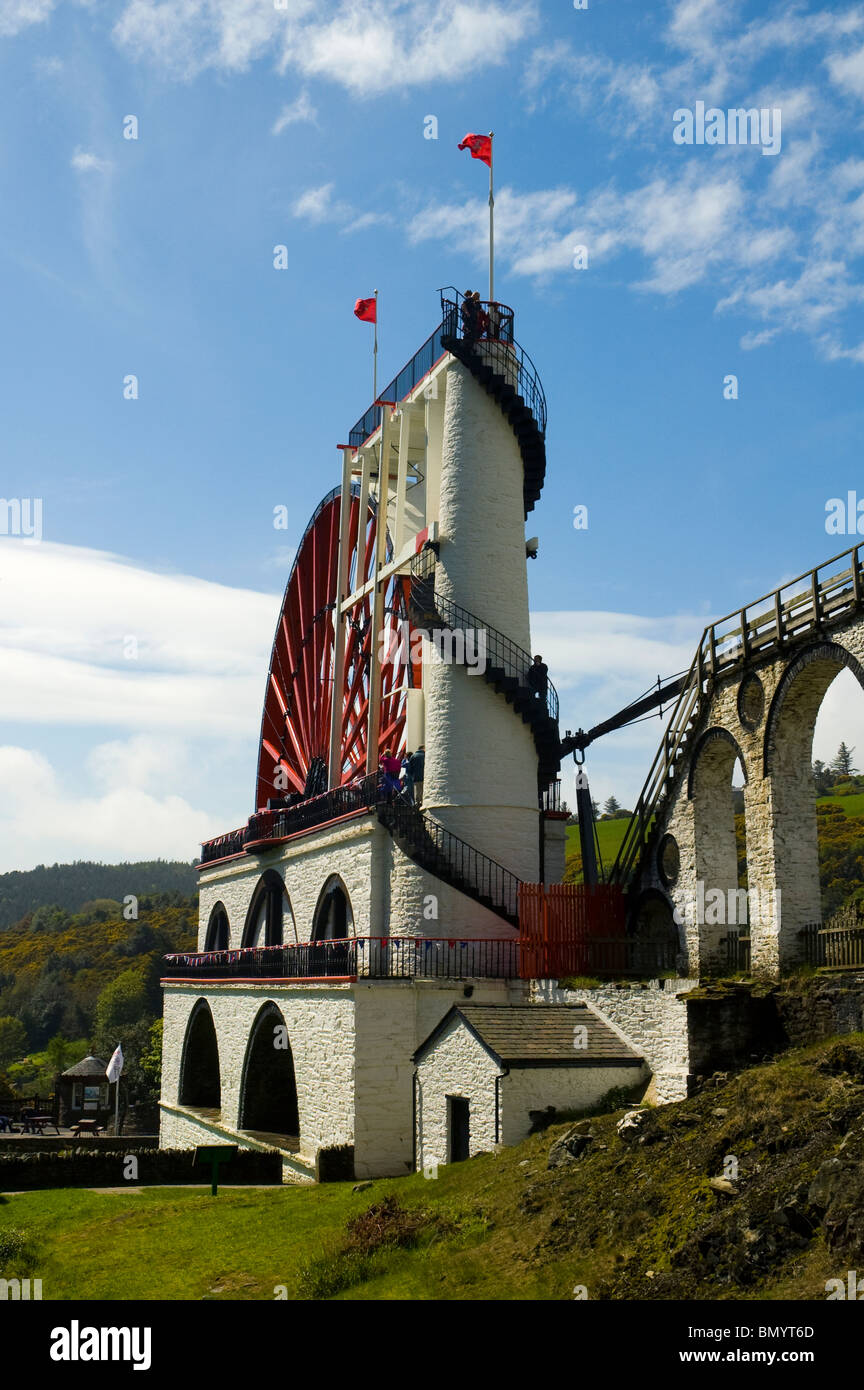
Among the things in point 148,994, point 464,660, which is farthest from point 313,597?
point 148,994

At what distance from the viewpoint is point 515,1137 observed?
17188 mm

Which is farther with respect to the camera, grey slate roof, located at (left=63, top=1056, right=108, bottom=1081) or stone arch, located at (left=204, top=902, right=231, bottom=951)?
grey slate roof, located at (left=63, top=1056, right=108, bottom=1081)

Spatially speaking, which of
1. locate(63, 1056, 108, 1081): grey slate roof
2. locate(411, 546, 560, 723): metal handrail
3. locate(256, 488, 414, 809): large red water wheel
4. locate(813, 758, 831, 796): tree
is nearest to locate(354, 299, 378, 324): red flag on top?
locate(256, 488, 414, 809): large red water wheel

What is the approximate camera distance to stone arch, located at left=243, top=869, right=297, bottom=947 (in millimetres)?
31875

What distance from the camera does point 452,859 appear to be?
2572cm

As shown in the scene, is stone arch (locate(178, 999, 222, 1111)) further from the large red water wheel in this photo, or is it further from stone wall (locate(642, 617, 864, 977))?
stone wall (locate(642, 617, 864, 977))

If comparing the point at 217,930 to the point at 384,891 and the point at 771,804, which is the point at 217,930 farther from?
the point at 771,804

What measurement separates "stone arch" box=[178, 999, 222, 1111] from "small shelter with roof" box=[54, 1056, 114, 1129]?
40.8 ft

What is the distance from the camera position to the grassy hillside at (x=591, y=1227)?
10781mm

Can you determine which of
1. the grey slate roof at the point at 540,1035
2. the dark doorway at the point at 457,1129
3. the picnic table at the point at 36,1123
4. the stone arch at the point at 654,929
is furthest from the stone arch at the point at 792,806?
the picnic table at the point at 36,1123

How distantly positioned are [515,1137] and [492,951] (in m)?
7.05

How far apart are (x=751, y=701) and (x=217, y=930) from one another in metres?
25.0

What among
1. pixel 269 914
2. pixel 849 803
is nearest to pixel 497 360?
pixel 269 914
